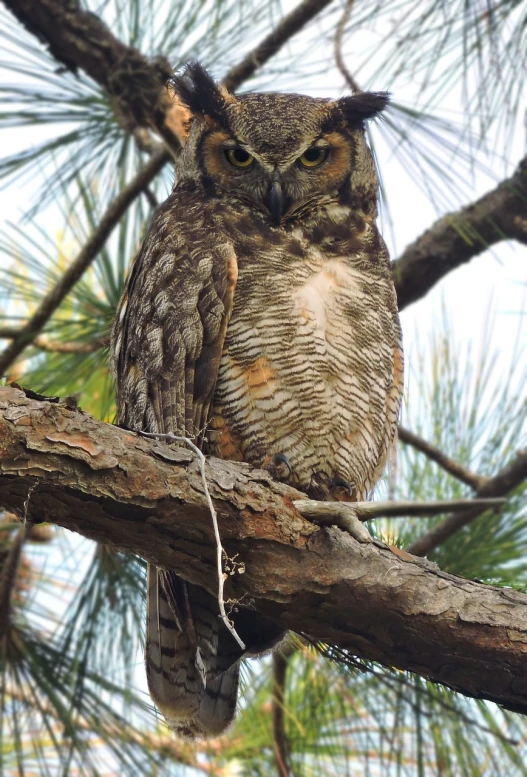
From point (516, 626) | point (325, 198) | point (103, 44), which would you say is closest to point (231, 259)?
point (325, 198)

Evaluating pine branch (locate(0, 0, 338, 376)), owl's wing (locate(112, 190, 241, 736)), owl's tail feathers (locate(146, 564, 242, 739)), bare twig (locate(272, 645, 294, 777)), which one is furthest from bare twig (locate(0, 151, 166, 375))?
bare twig (locate(272, 645, 294, 777))

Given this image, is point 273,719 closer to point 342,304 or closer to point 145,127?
point 342,304

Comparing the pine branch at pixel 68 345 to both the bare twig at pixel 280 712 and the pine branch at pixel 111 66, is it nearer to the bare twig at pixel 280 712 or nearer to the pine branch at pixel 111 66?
the pine branch at pixel 111 66

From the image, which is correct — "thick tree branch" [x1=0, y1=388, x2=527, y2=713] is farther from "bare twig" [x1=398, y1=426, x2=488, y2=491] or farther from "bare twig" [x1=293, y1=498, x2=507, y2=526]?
"bare twig" [x1=398, y1=426, x2=488, y2=491]

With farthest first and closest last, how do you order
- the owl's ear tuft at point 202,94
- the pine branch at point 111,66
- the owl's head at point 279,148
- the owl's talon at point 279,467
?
the pine branch at point 111,66, the owl's ear tuft at point 202,94, the owl's head at point 279,148, the owl's talon at point 279,467

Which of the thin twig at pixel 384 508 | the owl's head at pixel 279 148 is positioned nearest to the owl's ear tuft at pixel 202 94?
the owl's head at pixel 279 148

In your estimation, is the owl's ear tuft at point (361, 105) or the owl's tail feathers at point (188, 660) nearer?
the owl's tail feathers at point (188, 660)

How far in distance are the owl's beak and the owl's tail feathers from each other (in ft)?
2.80

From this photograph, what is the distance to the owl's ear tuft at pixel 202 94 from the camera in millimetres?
2430

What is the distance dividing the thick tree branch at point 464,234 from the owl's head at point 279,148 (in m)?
0.54

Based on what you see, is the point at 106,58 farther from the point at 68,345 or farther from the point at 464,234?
the point at 464,234

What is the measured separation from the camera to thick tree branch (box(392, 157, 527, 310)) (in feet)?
9.45

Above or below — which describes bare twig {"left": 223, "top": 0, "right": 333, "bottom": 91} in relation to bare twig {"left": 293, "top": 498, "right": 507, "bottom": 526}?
above

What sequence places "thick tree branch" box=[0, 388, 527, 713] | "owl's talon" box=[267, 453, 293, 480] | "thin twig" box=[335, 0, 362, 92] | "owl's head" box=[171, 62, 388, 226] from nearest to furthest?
"thick tree branch" box=[0, 388, 527, 713], "owl's talon" box=[267, 453, 293, 480], "owl's head" box=[171, 62, 388, 226], "thin twig" box=[335, 0, 362, 92]
